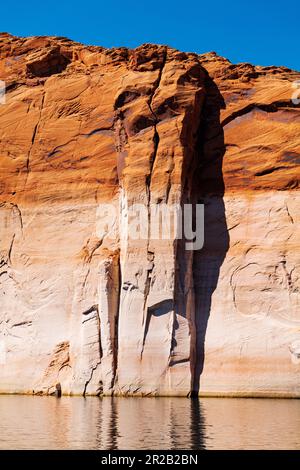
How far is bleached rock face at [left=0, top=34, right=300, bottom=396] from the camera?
103 feet

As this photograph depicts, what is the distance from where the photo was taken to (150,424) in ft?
73.2

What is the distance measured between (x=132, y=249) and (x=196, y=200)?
10.9 feet

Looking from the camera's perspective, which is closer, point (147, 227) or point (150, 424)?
point (150, 424)

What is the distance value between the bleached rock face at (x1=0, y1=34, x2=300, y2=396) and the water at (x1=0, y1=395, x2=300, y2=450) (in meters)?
1.89

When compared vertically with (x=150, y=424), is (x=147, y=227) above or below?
above

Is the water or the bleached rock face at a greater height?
the bleached rock face

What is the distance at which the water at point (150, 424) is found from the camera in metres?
19.0

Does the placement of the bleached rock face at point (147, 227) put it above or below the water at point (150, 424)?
above

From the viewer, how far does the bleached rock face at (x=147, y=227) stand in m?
31.5

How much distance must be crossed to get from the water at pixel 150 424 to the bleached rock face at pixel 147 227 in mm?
1893

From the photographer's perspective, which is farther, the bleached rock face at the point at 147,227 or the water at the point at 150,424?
the bleached rock face at the point at 147,227

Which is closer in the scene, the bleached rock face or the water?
the water

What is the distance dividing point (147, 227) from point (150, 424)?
11197 millimetres
